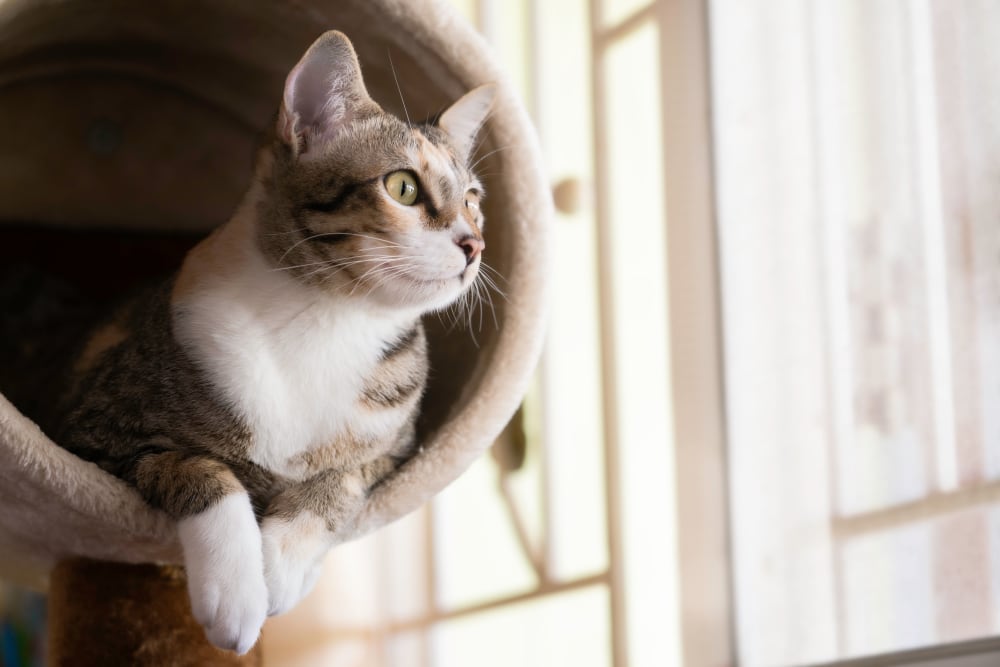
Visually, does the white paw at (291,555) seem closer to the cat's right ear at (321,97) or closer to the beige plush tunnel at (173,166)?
the beige plush tunnel at (173,166)

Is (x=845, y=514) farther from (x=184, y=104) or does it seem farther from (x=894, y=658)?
(x=184, y=104)

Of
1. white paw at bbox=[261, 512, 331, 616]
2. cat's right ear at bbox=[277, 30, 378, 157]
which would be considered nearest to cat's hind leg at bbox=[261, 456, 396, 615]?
white paw at bbox=[261, 512, 331, 616]

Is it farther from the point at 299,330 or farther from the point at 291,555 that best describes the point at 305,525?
the point at 299,330

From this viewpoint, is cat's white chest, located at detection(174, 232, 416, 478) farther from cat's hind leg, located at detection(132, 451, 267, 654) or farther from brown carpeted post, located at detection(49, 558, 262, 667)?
brown carpeted post, located at detection(49, 558, 262, 667)

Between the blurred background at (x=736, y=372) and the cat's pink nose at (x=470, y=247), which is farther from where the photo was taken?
the blurred background at (x=736, y=372)

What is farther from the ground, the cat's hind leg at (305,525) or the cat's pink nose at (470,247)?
the cat's pink nose at (470,247)

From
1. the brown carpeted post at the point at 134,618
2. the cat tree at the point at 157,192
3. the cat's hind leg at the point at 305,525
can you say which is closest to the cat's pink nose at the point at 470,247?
the cat tree at the point at 157,192

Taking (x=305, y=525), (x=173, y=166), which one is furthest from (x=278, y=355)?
(x=173, y=166)

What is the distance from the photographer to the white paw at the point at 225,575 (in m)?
0.70

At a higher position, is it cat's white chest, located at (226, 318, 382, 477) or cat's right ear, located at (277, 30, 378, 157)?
cat's right ear, located at (277, 30, 378, 157)

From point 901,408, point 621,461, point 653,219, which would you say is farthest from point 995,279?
point 621,461

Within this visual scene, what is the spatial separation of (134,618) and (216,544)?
0.29 metres

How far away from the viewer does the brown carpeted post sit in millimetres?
915

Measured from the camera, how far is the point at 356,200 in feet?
2.68
